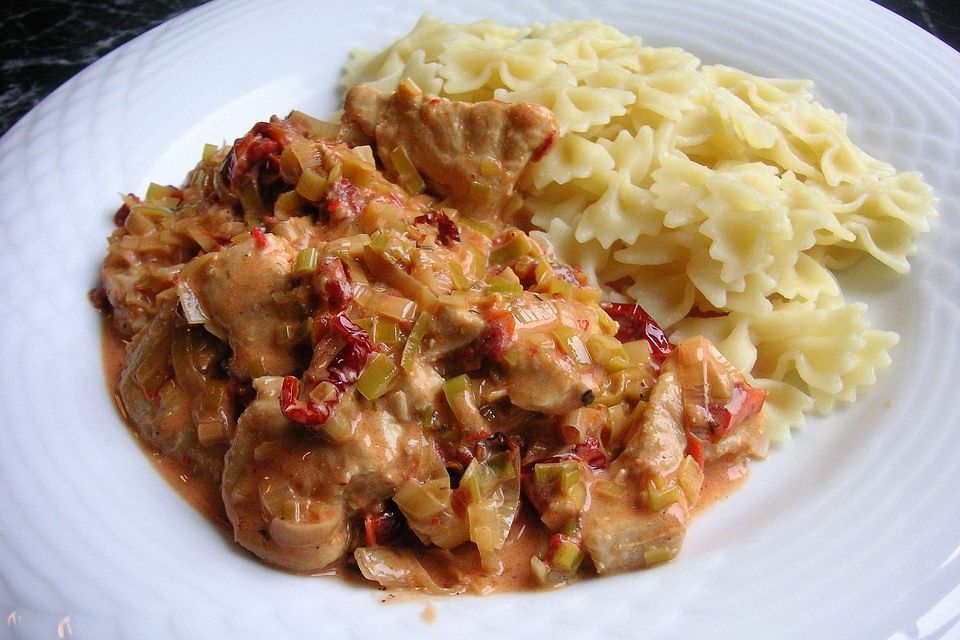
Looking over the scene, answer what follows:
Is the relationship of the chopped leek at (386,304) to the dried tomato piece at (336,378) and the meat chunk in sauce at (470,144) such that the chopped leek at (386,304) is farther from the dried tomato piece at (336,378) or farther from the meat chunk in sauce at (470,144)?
A: the meat chunk in sauce at (470,144)

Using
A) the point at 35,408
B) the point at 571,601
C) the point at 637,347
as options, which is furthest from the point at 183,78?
the point at 571,601

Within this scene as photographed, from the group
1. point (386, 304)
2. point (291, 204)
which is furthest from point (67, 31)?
point (386, 304)

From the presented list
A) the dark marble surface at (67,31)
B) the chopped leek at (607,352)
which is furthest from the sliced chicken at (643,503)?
the dark marble surface at (67,31)

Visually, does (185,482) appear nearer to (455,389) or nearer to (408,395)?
(408,395)

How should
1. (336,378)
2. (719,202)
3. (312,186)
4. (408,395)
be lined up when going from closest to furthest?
Answer: (336,378) < (408,395) < (312,186) < (719,202)

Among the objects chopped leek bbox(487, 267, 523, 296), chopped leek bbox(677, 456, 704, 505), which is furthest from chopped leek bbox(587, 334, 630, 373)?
chopped leek bbox(677, 456, 704, 505)

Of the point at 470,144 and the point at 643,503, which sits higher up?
the point at 470,144

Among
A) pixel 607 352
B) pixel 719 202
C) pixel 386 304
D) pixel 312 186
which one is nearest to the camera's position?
pixel 386 304
